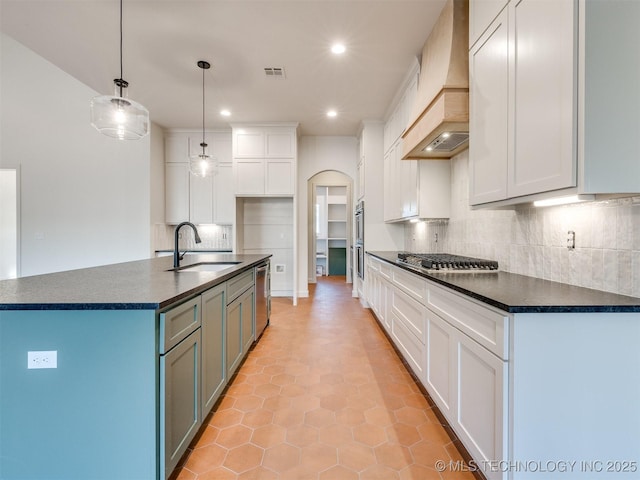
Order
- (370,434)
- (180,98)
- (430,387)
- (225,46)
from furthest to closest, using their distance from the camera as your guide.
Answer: (180,98)
(225,46)
(430,387)
(370,434)

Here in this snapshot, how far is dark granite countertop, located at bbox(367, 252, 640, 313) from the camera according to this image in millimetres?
1059

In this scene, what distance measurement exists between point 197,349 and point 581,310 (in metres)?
1.75

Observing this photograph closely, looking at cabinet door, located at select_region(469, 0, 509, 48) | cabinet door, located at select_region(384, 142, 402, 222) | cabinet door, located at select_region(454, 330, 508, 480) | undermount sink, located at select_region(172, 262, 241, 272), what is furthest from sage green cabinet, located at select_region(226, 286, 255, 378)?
cabinet door, located at select_region(469, 0, 509, 48)

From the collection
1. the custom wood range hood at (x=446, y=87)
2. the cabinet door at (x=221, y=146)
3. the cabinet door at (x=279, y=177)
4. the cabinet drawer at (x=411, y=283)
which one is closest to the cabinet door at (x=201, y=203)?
the cabinet door at (x=221, y=146)

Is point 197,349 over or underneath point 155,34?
underneath

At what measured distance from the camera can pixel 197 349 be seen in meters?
1.55

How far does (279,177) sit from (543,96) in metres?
4.05

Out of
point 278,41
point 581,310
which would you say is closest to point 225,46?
point 278,41

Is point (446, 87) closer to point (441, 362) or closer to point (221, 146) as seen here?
point (441, 362)

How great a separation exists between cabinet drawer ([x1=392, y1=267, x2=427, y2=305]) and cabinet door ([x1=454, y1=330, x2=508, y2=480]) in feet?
1.73

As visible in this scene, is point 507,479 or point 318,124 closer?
point 507,479

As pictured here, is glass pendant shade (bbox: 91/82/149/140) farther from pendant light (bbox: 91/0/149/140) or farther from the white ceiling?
the white ceiling

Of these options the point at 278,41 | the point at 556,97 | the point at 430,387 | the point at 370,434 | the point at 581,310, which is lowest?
the point at 370,434

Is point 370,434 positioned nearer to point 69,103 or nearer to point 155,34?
point 155,34
